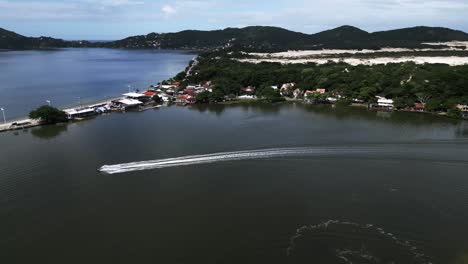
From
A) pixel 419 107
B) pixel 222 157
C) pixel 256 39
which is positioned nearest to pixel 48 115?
pixel 222 157

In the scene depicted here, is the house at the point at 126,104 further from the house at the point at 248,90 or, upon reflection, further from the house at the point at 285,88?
the house at the point at 285,88

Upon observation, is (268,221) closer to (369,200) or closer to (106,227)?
(369,200)

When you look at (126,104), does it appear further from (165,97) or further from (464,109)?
(464,109)

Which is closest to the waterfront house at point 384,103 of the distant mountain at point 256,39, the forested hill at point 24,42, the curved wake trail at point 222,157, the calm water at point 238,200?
the calm water at point 238,200

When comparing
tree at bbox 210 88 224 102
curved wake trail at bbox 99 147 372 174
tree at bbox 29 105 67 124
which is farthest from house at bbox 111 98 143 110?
curved wake trail at bbox 99 147 372 174

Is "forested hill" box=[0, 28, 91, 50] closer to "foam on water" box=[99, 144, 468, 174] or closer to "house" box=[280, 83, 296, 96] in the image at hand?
"house" box=[280, 83, 296, 96]

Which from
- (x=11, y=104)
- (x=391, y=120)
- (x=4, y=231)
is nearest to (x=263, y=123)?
(x=391, y=120)
